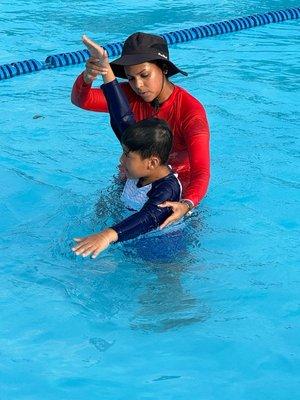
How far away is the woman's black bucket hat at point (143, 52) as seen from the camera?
4.72 meters

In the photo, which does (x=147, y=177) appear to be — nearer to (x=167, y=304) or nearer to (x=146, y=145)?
(x=146, y=145)

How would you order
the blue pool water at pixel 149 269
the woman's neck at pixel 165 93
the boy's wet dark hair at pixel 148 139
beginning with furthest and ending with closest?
the woman's neck at pixel 165 93, the boy's wet dark hair at pixel 148 139, the blue pool water at pixel 149 269

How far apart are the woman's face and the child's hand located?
1.03m

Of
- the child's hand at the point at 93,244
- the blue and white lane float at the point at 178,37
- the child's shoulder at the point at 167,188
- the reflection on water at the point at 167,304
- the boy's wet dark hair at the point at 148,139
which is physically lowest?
the reflection on water at the point at 167,304

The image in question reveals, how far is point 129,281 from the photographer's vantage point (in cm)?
492

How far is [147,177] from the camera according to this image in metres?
4.64

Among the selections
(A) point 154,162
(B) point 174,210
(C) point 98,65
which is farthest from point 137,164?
(C) point 98,65

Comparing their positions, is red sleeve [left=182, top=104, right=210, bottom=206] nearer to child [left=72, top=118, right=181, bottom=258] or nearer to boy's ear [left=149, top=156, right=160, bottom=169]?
child [left=72, top=118, right=181, bottom=258]

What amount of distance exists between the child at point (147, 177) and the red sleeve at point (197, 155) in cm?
10

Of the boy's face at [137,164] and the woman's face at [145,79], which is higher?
the woman's face at [145,79]

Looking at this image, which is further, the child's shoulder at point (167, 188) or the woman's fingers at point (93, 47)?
the woman's fingers at point (93, 47)

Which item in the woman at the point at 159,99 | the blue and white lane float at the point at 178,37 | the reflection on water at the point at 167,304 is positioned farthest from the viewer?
the blue and white lane float at the point at 178,37

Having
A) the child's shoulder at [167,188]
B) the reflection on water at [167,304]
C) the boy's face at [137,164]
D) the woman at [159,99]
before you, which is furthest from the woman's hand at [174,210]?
the reflection on water at [167,304]

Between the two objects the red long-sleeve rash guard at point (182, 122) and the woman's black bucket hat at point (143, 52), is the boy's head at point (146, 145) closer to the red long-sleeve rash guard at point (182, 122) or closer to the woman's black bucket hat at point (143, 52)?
the red long-sleeve rash guard at point (182, 122)
